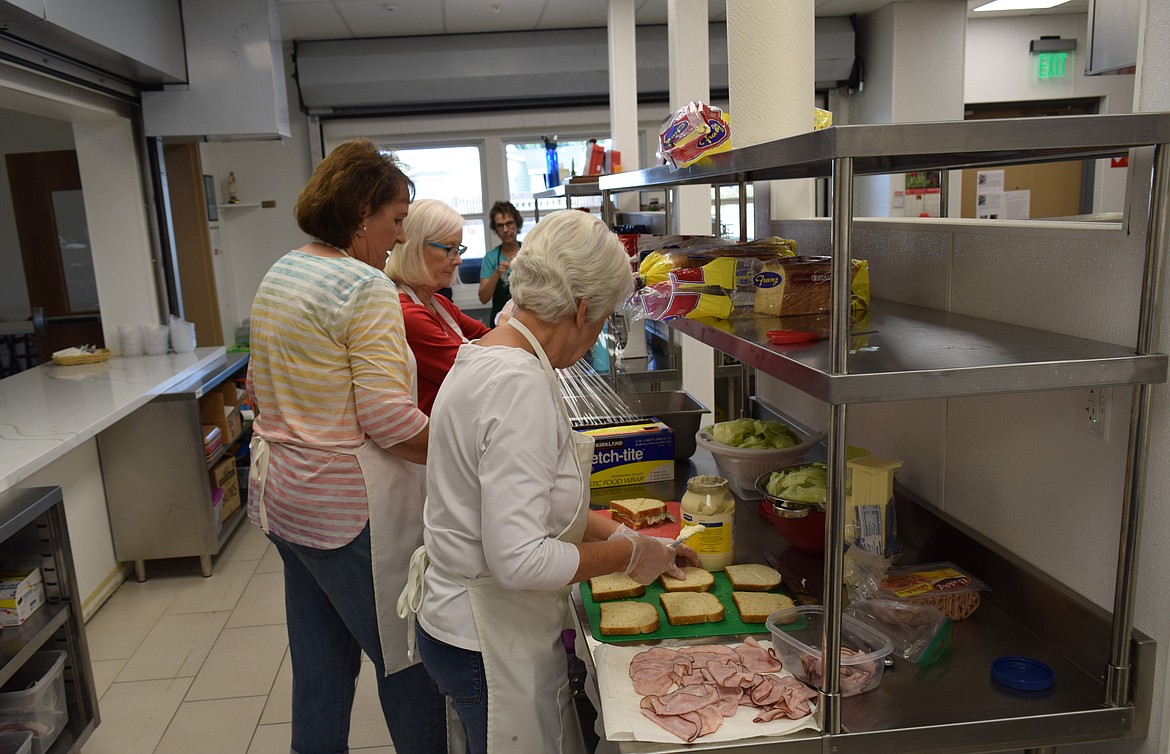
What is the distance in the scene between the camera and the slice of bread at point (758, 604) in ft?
5.42

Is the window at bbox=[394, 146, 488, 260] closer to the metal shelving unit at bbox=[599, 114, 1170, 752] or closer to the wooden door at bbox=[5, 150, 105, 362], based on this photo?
the wooden door at bbox=[5, 150, 105, 362]

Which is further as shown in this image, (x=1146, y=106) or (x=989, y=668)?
(x=989, y=668)

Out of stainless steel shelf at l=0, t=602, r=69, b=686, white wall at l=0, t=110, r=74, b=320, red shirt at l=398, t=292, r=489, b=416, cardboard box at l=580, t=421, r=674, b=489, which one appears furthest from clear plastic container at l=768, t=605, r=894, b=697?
white wall at l=0, t=110, r=74, b=320

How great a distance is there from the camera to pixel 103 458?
409cm

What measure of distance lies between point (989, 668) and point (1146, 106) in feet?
3.00

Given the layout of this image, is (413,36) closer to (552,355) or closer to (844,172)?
(552,355)

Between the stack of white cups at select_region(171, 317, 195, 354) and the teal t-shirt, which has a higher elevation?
the teal t-shirt

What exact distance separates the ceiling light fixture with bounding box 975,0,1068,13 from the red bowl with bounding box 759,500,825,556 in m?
5.29

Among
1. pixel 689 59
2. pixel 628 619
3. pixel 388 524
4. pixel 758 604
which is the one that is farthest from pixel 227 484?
pixel 758 604

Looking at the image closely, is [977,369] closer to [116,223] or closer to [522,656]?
[522,656]

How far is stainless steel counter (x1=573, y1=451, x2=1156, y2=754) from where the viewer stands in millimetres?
1297

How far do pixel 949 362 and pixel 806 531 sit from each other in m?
0.76

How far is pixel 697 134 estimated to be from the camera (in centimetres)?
178

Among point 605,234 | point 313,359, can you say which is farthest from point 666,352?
point 605,234
